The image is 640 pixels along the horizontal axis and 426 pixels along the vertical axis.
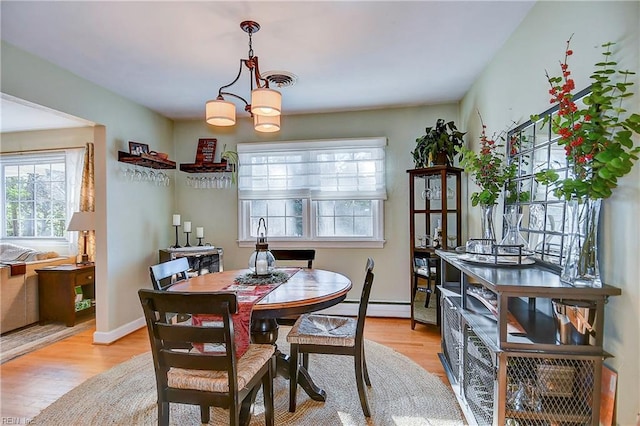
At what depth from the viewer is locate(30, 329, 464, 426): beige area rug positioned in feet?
6.81

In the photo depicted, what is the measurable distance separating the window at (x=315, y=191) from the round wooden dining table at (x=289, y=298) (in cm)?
143

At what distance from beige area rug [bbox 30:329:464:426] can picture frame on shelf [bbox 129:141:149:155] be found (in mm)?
2069

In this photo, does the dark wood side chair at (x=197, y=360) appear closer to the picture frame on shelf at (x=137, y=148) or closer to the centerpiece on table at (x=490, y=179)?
the centerpiece on table at (x=490, y=179)

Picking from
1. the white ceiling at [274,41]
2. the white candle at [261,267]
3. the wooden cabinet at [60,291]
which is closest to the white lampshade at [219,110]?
→ the white ceiling at [274,41]

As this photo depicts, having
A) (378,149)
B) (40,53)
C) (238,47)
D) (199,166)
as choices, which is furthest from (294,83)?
(40,53)

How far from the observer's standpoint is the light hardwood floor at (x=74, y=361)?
2.34m

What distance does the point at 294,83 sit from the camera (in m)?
3.16

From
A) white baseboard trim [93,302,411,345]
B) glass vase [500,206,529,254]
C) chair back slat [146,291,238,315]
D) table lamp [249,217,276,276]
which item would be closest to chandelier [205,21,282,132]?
table lamp [249,217,276,276]

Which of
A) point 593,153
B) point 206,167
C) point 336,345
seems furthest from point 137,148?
point 593,153

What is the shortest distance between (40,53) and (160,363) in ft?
8.36

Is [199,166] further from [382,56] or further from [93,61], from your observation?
[382,56]

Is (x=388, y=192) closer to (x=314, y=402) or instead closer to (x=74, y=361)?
(x=314, y=402)

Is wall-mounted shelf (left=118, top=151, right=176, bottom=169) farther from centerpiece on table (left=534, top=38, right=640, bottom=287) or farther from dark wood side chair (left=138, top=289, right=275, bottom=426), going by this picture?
centerpiece on table (left=534, top=38, right=640, bottom=287)

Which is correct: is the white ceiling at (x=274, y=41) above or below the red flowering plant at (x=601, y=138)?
above
